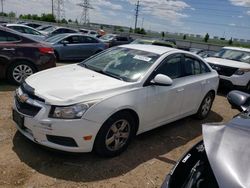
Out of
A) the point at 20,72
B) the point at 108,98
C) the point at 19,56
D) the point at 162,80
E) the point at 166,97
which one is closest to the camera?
the point at 108,98

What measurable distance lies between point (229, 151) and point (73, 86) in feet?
7.68

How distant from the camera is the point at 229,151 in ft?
6.57

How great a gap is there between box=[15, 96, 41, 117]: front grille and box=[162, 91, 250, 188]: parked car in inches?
77.1

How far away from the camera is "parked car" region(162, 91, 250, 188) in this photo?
178cm

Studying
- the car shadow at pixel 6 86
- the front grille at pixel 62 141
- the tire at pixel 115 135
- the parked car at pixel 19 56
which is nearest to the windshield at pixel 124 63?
the tire at pixel 115 135

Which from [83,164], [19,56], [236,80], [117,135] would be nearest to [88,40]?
[19,56]

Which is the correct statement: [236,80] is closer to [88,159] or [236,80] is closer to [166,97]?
[166,97]

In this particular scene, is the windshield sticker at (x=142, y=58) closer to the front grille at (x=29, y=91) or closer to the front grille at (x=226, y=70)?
the front grille at (x=29, y=91)

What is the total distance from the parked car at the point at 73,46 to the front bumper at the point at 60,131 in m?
9.48

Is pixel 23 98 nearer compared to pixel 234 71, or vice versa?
pixel 23 98

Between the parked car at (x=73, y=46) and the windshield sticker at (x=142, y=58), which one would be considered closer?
the windshield sticker at (x=142, y=58)

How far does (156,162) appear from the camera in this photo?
3967 mm

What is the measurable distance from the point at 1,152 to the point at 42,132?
0.79 m

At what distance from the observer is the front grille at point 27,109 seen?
11.4ft
